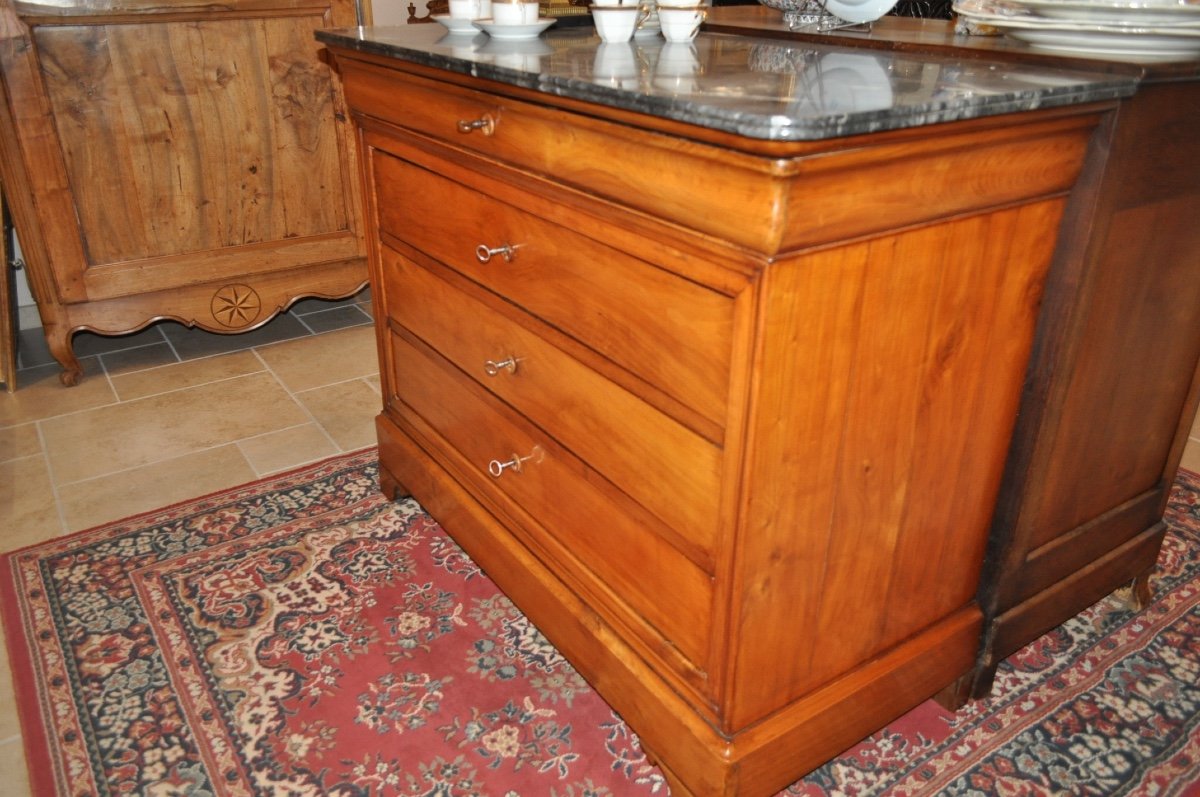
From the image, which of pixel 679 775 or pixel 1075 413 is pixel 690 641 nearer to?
pixel 679 775

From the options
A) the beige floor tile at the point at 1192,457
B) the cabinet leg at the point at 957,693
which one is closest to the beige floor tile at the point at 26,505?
the cabinet leg at the point at 957,693

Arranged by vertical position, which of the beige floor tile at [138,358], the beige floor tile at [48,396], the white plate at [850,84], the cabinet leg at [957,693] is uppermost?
the white plate at [850,84]

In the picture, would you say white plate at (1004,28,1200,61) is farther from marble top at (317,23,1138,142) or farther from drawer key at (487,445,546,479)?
drawer key at (487,445,546,479)

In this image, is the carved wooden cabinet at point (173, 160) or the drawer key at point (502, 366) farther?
the carved wooden cabinet at point (173, 160)

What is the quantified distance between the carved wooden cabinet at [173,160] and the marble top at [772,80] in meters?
1.20

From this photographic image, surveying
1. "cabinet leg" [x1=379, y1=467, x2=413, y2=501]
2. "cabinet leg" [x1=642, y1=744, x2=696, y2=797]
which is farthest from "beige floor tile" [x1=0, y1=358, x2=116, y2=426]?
"cabinet leg" [x1=642, y1=744, x2=696, y2=797]

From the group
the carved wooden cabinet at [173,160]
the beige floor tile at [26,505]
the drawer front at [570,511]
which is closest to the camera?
the drawer front at [570,511]

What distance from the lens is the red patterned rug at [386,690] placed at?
1.35 meters

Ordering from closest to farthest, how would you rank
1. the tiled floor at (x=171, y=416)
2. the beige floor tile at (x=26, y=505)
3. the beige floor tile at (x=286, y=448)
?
the beige floor tile at (x=26, y=505) → the tiled floor at (x=171, y=416) → the beige floor tile at (x=286, y=448)

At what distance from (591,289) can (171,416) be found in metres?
1.67

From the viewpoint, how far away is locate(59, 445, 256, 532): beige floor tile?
6.61 feet

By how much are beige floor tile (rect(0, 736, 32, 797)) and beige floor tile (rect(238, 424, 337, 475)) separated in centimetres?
86

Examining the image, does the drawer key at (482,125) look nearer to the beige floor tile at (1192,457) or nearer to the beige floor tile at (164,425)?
the beige floor tile at (164,425)

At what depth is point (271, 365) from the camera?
2.75 m
